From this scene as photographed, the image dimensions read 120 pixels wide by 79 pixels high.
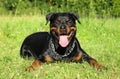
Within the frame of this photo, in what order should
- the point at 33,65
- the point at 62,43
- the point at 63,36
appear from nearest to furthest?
the point at 33,65 < the point at 63,36 < the point at 62,43

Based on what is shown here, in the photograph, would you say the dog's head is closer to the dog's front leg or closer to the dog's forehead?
the dog's forehead

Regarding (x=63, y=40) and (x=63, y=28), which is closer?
(x=63, y=28)

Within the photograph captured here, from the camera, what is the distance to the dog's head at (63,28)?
6632 mm

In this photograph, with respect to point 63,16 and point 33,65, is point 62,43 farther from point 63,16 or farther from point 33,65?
point 33,65

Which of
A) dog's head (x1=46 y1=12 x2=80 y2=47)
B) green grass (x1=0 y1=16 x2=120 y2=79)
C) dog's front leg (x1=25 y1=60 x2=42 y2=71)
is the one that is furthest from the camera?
dog's head (x1=46 y1=12 x2=80 y2=47)

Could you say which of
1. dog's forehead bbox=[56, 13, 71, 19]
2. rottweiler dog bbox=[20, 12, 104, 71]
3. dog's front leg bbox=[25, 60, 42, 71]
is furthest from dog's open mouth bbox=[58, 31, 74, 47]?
dog's front leg bbox=[25, 60, 42, 71]

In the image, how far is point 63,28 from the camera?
6.61 m

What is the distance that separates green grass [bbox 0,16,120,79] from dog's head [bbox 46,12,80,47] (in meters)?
0.43

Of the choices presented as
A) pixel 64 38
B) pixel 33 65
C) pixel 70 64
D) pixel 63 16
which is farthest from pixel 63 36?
pixel 33 65

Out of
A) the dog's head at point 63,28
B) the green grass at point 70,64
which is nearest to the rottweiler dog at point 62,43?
the dog's head at point 63,28

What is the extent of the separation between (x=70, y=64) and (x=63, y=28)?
668 mm

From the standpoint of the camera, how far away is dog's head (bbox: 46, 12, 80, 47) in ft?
21.8

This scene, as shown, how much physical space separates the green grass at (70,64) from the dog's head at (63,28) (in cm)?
43

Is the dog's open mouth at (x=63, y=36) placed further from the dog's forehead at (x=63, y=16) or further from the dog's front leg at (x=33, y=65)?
the dog's front leg at (x=33, y=65)
